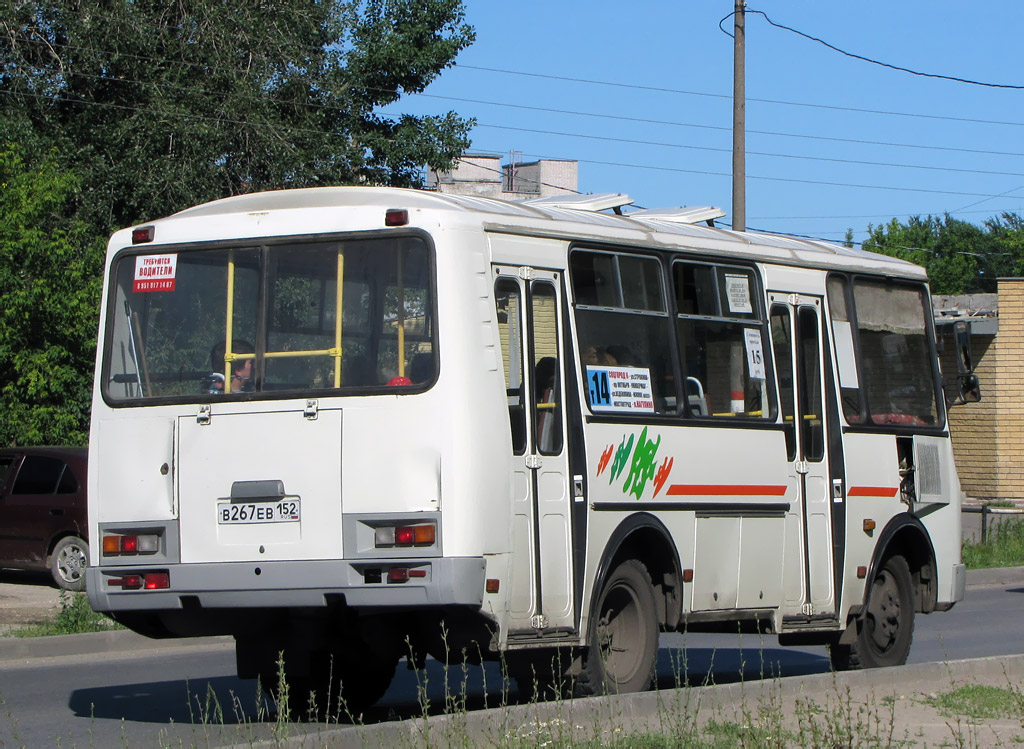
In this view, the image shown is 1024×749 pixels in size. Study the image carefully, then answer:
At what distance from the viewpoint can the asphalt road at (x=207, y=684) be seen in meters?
8.45

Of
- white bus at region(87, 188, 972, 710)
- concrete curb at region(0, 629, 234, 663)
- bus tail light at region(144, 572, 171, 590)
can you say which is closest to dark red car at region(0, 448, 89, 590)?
concrete curb at region(0, 629, 234, 663)

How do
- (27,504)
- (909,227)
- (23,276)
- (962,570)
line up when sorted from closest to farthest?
(962,570) < (27,504) < (23,276) < (909,227)

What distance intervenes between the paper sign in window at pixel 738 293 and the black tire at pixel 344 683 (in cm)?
338

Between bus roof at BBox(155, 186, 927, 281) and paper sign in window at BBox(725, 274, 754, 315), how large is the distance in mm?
168

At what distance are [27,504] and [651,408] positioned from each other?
1099 centimetres

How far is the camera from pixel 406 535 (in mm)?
7645

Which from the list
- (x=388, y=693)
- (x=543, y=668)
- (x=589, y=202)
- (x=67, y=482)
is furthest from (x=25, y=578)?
(x=543, y=668)

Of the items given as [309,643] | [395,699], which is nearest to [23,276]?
[395,699]

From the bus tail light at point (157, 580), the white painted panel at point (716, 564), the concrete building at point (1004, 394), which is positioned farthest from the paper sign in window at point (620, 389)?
the concrete building at point (1004, 394)

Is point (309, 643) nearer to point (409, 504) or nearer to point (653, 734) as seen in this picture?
point (409, 504)

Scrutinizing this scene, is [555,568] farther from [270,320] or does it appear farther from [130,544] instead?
[130,544]

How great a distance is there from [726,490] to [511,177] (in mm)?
54558

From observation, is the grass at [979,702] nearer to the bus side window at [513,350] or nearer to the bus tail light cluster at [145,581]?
the bus side window at [513,350]

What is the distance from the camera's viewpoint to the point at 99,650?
1355 centimetres
